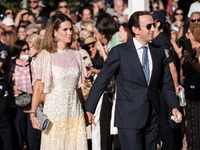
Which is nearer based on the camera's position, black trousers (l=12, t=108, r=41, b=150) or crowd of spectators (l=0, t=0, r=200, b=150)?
crowd of spectators (l=0, t=0, r=200, b=150)

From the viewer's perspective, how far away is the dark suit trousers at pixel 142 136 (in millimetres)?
5164

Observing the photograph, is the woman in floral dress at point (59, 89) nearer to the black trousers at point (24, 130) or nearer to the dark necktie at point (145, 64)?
the dark necktie at point (145, 64)

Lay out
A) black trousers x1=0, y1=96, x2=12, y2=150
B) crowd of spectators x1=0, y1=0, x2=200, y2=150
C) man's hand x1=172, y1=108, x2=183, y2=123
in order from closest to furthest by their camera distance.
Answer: man's hand x1=172, y1=108, x2=183, y2=123, crowd of spectators x1=0, y1=0, x2=200, y2=150, black trousers x1=0, y1=96, x2=12, y2=150

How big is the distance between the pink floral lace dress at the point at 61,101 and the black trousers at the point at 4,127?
2022 millimetres

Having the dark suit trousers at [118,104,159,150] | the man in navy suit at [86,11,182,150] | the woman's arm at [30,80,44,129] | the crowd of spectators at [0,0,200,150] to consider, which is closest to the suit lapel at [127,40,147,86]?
the man in navy suit at [86,11,182,150]

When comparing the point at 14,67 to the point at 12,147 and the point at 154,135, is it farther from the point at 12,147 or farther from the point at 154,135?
the point at 154,135

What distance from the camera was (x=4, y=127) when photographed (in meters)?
7.75

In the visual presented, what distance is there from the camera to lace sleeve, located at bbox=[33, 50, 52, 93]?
18.6ft

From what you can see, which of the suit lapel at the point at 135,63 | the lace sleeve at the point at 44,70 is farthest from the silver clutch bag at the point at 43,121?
the suit lapel at the point at 135,63

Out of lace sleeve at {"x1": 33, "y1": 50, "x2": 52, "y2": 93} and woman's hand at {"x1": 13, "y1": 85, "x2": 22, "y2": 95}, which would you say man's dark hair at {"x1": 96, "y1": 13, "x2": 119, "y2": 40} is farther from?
lace sleeve at {"x1": 33, "y1": 50, "x2": 52, "y2": 93}

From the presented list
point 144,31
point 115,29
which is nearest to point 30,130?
point 115,29

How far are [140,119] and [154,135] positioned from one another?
294 millimetres

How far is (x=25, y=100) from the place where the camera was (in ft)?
25.0

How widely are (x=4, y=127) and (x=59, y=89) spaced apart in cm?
239
